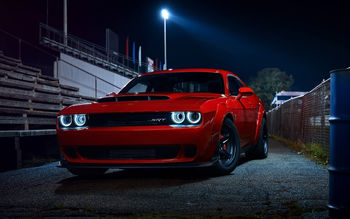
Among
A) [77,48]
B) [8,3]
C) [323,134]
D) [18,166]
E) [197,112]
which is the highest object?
[8,3]

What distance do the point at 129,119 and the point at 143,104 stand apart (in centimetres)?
24

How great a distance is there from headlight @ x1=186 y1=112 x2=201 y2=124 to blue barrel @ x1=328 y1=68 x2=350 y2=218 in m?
1.97

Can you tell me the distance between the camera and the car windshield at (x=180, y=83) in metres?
6.14

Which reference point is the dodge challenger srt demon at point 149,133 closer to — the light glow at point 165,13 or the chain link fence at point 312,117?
the chain link fence at point 312,117

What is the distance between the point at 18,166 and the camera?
7.00 meters

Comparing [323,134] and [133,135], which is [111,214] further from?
[323,134]

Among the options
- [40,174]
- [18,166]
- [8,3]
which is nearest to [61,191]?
[40,174]

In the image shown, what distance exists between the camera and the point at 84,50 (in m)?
30.1

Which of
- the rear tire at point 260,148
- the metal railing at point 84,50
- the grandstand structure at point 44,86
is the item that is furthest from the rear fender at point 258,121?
the metal railing at point 84,50

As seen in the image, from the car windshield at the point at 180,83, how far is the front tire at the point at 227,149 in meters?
0.78

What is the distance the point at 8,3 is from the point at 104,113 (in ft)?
71.5

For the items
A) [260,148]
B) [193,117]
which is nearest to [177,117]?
[193,117]

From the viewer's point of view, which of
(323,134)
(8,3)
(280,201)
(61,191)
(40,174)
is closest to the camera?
(280,201)

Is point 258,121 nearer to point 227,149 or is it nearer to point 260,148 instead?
point 260,148
